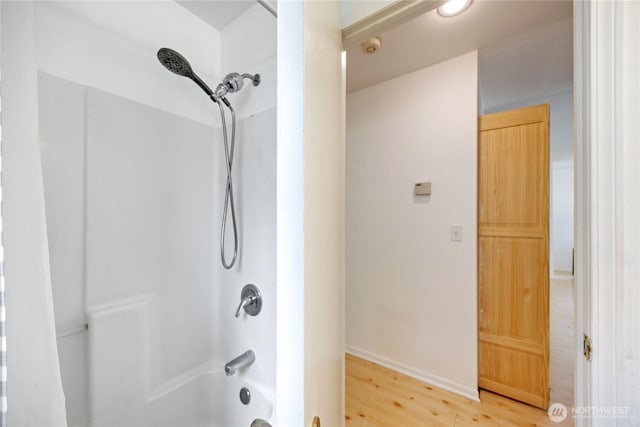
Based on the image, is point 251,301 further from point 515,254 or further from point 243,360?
point 515,254

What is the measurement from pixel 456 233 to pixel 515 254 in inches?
14.6

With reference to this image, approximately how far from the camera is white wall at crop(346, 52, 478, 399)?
1.61 m

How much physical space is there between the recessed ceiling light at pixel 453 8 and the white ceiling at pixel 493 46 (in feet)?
0.11

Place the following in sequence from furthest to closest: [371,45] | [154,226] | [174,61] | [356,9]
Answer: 1. [371,45]
2. [154,226]
3. [174,61]
4. [356,9]

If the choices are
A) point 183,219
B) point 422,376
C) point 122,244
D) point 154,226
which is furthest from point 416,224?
point 122,244

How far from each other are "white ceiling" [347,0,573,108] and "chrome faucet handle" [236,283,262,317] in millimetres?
1582

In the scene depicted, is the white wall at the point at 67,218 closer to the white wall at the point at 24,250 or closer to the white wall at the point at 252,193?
the white wall at the point at 24,250

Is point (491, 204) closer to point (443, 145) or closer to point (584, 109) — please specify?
point (443, 145)

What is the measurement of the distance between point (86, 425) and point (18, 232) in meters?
0.83

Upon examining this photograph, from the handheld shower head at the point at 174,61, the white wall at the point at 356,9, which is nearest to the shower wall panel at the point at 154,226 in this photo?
the handheld shower head at the point at 174,61

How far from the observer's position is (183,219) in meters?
1.20

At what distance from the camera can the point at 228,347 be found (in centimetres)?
123

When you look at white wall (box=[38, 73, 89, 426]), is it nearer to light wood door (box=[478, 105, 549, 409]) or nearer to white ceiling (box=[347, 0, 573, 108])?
white ceiling (box=[347, 0, 573, 108])

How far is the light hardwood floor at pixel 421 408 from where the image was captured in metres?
1.40
